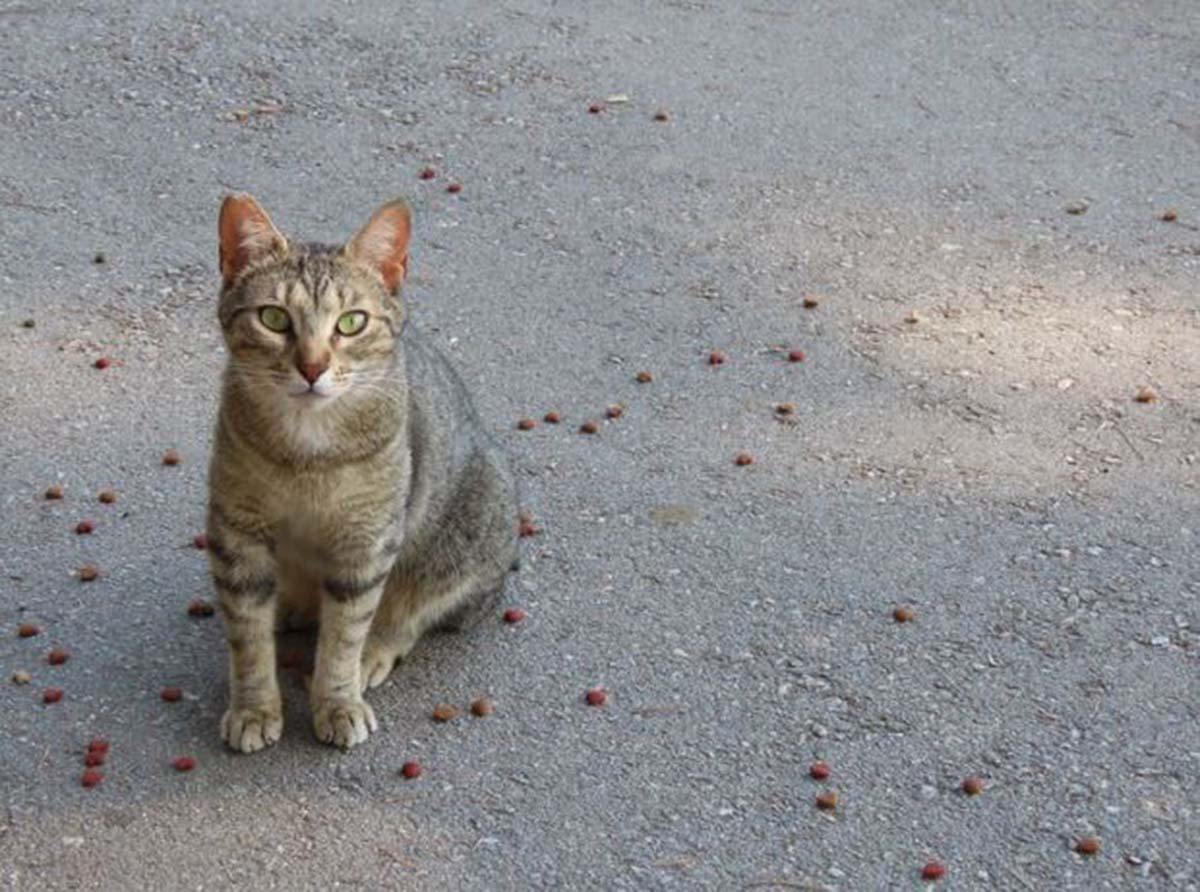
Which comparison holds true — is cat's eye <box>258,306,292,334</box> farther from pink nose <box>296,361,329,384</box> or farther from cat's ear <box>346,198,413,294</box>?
cat's ear <box>346,198,413,294</box>

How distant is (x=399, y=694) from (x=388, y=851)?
61cm

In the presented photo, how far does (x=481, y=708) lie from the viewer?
465cm

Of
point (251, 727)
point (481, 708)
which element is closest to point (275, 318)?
point (251, 727)

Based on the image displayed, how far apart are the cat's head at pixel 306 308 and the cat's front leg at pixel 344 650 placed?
451 mm

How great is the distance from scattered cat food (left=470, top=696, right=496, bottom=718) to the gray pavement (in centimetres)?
5

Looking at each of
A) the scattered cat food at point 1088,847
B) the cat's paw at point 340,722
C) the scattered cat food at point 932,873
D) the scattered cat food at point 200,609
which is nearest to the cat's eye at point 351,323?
the cat's paw at point 340,722

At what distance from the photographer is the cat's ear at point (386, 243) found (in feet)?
13.9

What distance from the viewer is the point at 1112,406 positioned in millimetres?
6172

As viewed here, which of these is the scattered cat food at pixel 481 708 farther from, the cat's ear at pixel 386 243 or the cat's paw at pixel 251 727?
the cat's ear at pixel 386 243

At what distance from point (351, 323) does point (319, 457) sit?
1.01ft

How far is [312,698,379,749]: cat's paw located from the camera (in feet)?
14.7

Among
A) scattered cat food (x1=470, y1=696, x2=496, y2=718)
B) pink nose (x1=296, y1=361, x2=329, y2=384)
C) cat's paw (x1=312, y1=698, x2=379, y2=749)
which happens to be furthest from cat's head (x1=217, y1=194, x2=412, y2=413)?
scattered cat food (x1=470, y1=696, x2=496, y2=718)

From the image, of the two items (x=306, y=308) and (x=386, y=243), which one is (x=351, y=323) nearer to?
(x=306, y=308)

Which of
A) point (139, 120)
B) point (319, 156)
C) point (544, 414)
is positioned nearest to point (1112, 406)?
point (544, 414)
